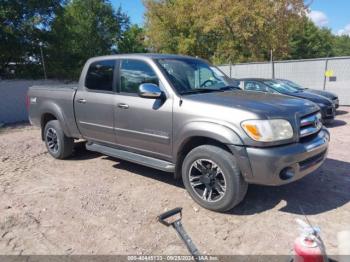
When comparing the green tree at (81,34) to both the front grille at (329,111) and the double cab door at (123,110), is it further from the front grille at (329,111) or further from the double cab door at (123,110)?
the front grille at (329,111)

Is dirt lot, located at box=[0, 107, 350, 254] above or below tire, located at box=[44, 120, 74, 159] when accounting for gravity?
below

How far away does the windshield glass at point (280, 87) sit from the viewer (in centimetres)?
1006

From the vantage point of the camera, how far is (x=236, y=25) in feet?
66.8

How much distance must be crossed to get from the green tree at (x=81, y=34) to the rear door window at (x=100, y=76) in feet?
35.0

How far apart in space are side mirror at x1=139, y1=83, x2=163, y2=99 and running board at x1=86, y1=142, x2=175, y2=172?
0.91 m

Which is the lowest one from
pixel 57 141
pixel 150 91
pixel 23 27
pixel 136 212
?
pixel 136 212

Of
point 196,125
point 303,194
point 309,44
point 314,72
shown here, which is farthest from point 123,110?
point 309,44

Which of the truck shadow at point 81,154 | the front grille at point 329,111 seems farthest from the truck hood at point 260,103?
the front grille at point 329,111

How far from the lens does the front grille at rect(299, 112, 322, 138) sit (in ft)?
12.7

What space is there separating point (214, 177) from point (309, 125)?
1.32 metres

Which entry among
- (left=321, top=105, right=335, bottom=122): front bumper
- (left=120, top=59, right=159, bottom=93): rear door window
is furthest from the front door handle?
(left=321, top=105, right=335, bottom=122): front bumper

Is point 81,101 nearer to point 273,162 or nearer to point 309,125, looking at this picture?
point 273,162

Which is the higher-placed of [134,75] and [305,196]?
[134,75]

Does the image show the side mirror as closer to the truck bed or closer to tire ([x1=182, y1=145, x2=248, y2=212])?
tire ([x1=182, y1=145, x2=248, y2=212])
